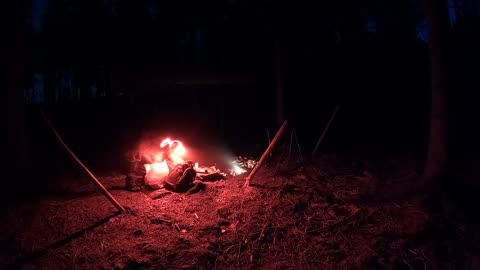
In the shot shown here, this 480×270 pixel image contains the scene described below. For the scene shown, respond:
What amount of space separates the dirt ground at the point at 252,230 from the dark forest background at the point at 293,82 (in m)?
2.32

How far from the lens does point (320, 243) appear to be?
4.79m

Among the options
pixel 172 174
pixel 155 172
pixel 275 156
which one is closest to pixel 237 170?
pixel 275 156

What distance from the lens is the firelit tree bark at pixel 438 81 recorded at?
5.24 metres

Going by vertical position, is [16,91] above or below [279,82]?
below

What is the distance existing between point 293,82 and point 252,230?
826cm

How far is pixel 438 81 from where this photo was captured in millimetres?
5359

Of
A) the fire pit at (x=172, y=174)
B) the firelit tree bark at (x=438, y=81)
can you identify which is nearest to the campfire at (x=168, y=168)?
the fire pit at (x=172, y=174)

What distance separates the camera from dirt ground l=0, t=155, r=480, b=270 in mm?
4414

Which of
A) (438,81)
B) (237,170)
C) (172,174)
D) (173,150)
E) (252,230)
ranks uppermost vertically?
(438,81)

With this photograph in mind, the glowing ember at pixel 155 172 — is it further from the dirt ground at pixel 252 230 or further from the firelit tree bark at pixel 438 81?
the firelit tree bark at pixel 438 81

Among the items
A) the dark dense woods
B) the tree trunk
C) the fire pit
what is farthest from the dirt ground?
the tree trunk

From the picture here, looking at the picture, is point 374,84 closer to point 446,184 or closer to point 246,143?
point 246,143

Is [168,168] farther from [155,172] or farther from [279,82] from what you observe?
[279,82]

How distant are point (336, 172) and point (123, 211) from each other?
4890mm
